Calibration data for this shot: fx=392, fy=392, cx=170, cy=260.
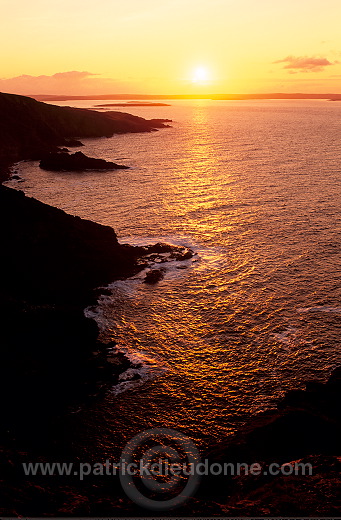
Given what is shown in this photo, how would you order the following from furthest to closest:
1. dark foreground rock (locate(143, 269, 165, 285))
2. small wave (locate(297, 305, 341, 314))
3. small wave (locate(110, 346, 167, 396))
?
dark foreground rock (locate(143, 269, 165, 285)) < small wave (locate(297, 305, 341, 314)) < small wave (locate(110, 346, 167, 396))

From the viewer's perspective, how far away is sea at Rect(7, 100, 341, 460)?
25109mm

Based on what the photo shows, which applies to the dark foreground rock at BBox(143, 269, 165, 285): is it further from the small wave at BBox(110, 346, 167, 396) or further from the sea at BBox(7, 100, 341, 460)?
→ the small wave at BBox(110, 346, 167, 396)

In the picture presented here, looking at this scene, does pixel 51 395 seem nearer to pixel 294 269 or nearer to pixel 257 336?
pixel 257 336

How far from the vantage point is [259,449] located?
812 inches

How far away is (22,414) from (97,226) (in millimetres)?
27347

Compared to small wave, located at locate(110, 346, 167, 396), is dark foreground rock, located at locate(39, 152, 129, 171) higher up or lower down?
higher up

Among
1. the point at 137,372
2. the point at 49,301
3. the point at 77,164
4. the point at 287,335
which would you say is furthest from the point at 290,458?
the point at 77,164

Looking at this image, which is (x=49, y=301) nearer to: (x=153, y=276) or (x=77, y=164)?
(x=153, y=276)

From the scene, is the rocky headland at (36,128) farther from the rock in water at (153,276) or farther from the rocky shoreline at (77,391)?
the rock in water at (153,276)

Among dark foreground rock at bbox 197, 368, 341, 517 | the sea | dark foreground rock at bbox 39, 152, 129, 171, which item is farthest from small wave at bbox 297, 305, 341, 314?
dark foreground rock at bbox 39, 152, 129, 171

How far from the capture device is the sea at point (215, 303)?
2511cm

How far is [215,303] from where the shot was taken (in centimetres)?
3722

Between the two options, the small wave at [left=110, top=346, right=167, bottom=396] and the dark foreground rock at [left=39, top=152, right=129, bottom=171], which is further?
the dark foreground rock at [left=39, top=152, right=129, bottom=171]

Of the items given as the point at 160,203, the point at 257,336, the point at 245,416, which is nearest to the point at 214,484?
the point at 245,416
